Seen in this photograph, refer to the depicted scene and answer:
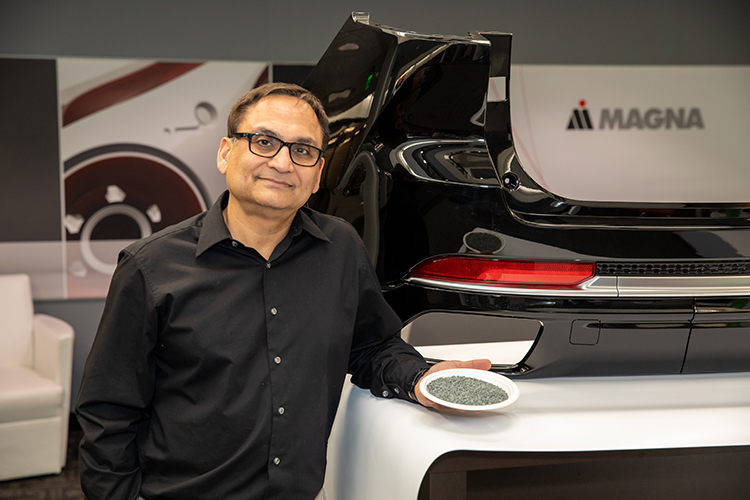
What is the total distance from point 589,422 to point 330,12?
3.78m

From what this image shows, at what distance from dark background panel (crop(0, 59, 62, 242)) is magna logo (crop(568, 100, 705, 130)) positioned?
11.8 ft

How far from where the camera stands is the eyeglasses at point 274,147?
1.27m

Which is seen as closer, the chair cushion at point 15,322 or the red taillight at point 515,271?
the red taillight at point 515,271

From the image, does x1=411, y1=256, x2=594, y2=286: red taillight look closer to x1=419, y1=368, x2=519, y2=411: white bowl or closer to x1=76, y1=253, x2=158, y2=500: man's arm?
x1=419, y1=368, x2=519, y2=411: white bowl

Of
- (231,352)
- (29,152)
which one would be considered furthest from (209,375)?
(29,152)

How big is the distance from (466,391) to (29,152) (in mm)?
3773

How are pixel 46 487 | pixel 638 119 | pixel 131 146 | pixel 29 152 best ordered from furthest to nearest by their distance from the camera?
pixel 638 119
pixel 131 146
pixel 29 152
pixel 46 487

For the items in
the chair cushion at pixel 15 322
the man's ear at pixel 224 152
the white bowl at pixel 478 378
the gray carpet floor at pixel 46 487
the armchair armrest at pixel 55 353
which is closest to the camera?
A: the white bowl at pixel 478 378

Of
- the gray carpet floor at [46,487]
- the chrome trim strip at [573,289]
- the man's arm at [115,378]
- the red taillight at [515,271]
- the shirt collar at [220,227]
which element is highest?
the shirt collar at [220,227]

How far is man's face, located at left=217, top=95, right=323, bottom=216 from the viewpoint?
125 centimetres

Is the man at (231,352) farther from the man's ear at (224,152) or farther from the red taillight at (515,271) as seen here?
the red taillight at (515,271)

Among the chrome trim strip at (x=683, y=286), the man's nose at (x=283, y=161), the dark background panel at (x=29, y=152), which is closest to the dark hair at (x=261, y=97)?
the man's nose at (x=283, y=161)

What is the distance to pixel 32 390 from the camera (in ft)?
10.4

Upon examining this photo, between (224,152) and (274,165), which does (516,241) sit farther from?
(224,152)
